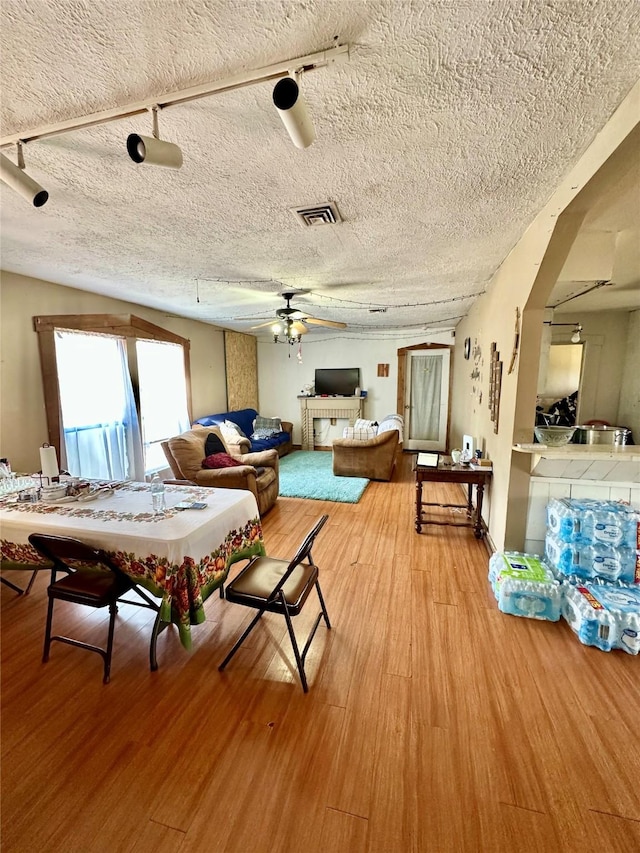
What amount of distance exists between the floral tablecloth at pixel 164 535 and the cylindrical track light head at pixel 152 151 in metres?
1.49

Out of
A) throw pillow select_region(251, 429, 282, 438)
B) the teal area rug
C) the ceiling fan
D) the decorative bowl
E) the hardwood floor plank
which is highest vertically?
the ceiling fan

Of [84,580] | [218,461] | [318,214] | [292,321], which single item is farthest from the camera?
[292,321]

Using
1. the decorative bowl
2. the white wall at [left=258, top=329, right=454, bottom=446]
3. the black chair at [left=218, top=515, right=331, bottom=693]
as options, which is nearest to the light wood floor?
the black chair at [left=218, top=515, right=331, bottom=693]

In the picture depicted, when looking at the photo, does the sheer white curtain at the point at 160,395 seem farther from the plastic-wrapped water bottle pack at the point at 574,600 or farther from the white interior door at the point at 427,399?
the white interior door at the point at 427,399

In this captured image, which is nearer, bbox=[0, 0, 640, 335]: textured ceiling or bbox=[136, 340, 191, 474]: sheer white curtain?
bbox=[0, 0, 640, 335]: textured ceiling

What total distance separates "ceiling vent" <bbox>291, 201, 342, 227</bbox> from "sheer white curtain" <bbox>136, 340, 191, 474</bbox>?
3001 millimetres

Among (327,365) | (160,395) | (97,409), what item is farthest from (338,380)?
(97,409)

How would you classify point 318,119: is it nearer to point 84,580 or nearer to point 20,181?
point 20,181

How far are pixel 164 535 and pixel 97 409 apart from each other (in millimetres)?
2697

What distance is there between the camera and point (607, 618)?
1816 mm

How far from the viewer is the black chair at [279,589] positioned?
161 centimetres

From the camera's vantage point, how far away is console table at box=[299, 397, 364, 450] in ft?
22.3

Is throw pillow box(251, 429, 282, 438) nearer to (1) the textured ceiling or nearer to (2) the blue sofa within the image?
(2) the blue sofa

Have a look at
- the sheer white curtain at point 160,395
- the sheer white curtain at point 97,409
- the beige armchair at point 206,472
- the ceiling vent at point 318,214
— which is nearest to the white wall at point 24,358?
the sheer white curtain at point 97,409
